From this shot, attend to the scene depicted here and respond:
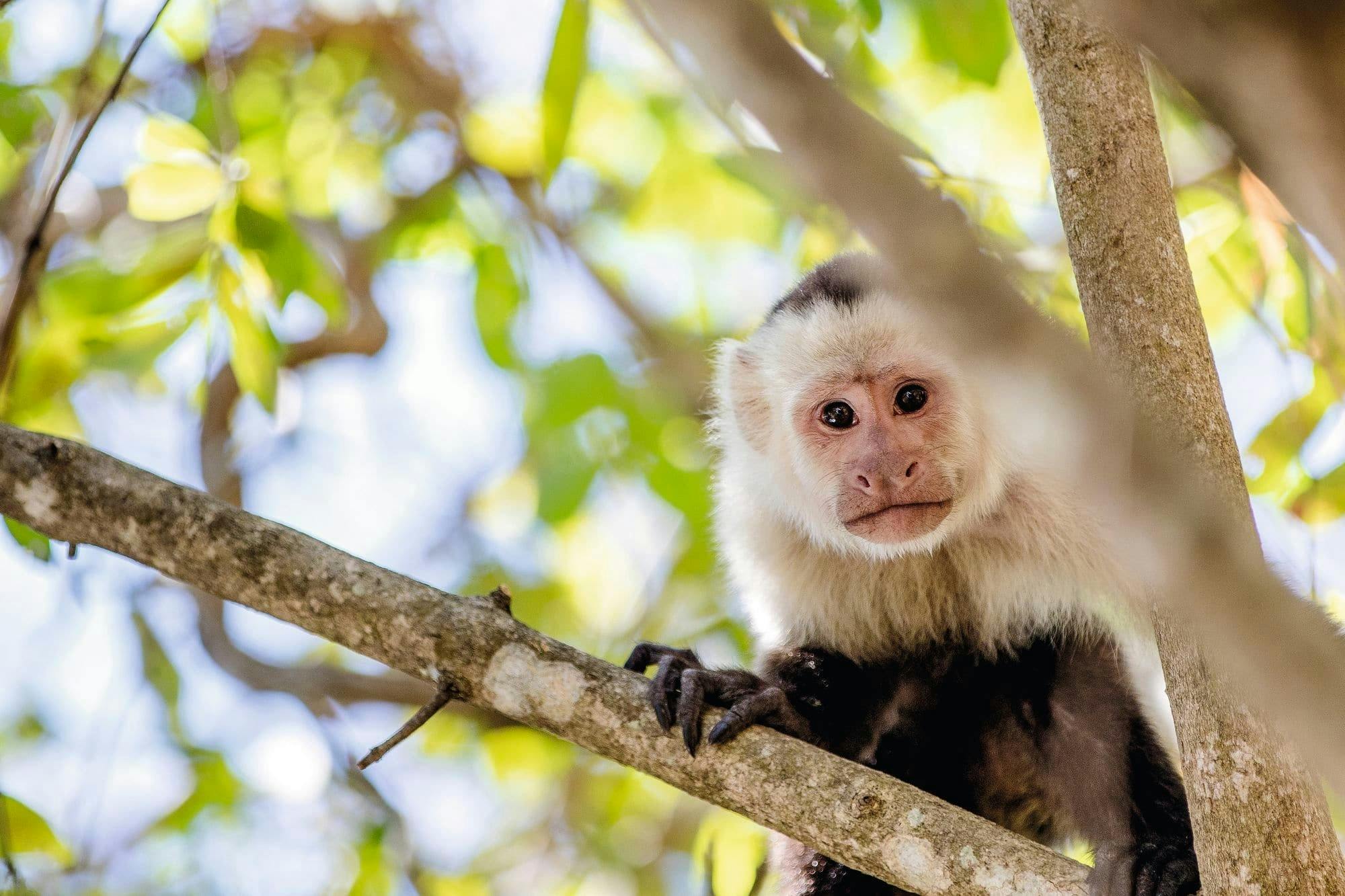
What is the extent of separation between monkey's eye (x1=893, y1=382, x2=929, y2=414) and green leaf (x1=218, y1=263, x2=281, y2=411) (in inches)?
48.4

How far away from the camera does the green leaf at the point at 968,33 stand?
2.45 metres

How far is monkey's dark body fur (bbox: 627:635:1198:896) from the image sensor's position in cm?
224

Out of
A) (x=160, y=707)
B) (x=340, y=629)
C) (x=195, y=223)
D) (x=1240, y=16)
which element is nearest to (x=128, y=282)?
(x=195, y=223)

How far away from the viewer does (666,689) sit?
80.5 inches

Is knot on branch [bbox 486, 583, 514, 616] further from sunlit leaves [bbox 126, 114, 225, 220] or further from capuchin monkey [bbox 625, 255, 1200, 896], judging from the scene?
sunlit leaves [bbox 126, 114, 225, 220]

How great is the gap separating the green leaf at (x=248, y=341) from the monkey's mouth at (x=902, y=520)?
1169 millimetres

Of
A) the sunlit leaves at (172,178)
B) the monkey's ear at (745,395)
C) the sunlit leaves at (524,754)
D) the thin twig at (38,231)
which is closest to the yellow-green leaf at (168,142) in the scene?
the sunlit leaves at (172,178)

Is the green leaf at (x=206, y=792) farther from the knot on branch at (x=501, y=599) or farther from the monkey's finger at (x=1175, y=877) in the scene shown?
the monkey's finger at (x=1175, y=877)

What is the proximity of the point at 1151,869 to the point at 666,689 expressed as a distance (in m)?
0.74

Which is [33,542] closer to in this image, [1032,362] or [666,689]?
[666,689]

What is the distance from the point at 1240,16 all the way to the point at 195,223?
233 cm

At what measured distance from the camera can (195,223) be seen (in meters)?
2.80

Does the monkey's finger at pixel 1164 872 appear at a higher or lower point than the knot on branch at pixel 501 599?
higher

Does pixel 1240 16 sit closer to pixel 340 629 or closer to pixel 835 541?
pixel 340 629
